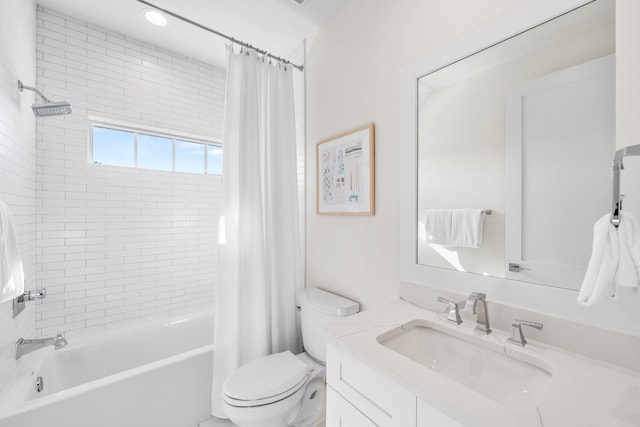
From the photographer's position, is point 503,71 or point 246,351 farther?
point 246,351

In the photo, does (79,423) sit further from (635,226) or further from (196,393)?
(635,226)

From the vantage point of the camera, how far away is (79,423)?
1332 mm

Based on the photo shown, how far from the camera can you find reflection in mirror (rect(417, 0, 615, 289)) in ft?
2.75

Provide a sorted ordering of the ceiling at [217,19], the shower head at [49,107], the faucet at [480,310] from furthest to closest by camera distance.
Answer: the ceiling at [217,19] → the shower head at [49,107] → the faucet at [480,310]

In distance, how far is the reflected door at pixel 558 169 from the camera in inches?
32.4

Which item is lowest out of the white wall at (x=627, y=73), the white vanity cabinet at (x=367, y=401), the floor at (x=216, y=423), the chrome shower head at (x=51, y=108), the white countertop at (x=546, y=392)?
the floor at (x=216, y=423)

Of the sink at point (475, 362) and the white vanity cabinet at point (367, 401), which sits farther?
the sink at point (475, 362)

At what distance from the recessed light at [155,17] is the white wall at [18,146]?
659 millimetres

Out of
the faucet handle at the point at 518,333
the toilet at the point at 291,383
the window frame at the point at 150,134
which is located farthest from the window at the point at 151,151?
the faucet handle at the point at 518,333

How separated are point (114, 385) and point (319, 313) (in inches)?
45.2

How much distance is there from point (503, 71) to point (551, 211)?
1.84 ft

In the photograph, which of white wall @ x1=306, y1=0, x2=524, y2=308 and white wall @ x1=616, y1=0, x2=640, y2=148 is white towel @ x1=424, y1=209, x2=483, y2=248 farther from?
white wall @ x1=616, y1=0, x2=640, y2=148

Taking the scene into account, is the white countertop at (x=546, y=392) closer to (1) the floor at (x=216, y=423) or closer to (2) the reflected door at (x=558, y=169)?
(2) the reflected door at (x=558, y=169)

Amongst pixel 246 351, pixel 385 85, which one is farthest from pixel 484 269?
pixel 246 351
